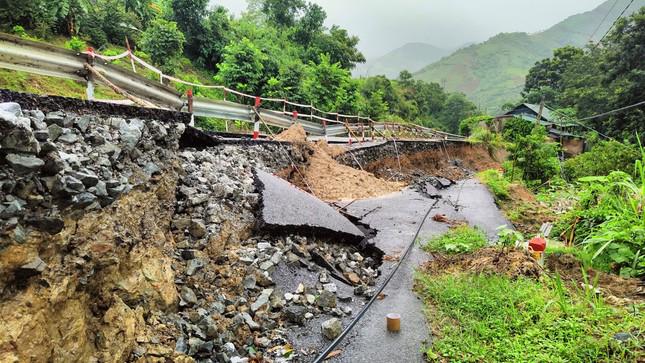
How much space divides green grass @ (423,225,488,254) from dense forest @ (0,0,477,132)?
1202 cm

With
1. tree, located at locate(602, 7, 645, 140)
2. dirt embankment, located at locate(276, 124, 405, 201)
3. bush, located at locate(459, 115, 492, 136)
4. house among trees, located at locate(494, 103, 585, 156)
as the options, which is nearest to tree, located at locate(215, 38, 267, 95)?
dirt embankment, located at locate(276, 124, 405, 201)

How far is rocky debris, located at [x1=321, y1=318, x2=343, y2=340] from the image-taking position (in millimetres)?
3646

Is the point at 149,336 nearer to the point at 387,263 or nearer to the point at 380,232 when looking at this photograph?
the point at 387,263

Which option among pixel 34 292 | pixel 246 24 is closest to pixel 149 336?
pixel 34 292

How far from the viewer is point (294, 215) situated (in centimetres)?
542

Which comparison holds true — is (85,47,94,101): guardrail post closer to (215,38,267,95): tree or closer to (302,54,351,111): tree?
(215,38,267,95): tree

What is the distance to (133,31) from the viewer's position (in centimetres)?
2095

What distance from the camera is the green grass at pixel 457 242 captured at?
5832 millimetres

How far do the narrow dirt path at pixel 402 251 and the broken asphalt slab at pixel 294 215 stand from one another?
855mm

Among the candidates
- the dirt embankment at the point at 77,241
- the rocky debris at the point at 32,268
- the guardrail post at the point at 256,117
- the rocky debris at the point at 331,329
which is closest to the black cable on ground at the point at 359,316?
the rocky debris at the point at 331,329

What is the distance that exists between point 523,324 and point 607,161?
10.1m

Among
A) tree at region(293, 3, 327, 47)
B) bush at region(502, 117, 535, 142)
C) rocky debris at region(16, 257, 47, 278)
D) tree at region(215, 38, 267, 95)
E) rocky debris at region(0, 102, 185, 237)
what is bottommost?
rocky debris at region(16, 257, 47, 278)

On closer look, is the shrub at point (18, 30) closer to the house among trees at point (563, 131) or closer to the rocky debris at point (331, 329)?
the rocky debris at point (331, 329)

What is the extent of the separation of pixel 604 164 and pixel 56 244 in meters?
13.7
